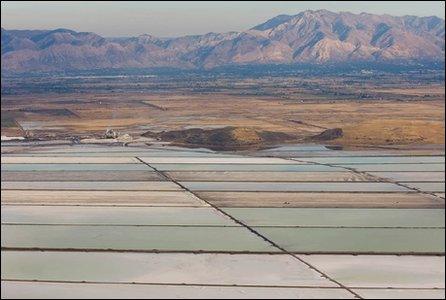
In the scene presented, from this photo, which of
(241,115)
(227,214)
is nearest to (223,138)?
(241,115)

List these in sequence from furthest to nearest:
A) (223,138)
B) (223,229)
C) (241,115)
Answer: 1. (241,115)
2. (223,138)
3. (223,229)

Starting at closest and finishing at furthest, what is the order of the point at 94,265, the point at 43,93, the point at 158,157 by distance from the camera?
1. the point at 94,265
2. the point at 158,157
3. the point at 43,93

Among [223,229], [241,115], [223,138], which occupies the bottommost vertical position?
[241,115]

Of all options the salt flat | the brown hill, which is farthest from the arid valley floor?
the brown hill

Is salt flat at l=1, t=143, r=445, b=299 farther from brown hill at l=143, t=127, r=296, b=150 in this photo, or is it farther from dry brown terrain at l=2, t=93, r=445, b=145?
dry brown terrain at l=2, t=93, r=445, b=145

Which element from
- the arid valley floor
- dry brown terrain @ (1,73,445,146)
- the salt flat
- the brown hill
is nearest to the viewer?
the salt flat

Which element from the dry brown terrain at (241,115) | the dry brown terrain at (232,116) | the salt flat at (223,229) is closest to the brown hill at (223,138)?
the dry brown terrain at (241,115)

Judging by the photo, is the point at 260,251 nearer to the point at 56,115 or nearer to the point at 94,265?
the point at 94,265

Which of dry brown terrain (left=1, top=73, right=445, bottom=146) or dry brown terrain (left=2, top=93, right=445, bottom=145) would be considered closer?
dry brown terrain (left=1, top=73, right=445, bottom=146)

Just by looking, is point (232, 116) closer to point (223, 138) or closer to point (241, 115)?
point (241, 115)

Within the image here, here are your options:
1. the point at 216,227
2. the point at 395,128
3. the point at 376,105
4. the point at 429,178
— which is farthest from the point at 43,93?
the point at 216,227

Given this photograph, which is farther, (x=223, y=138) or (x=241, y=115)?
(x=241, y=115)
